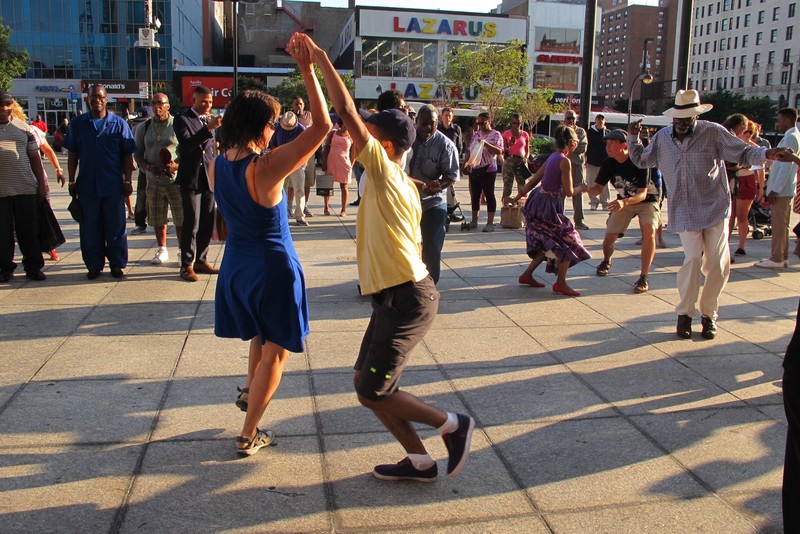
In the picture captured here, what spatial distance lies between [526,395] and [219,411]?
6.07ft

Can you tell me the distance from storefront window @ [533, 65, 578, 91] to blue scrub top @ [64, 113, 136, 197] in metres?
60.4

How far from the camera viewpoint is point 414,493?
3275mm

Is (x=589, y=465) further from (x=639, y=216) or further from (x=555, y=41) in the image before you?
(x=555, y=41)

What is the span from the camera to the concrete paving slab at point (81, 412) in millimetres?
3732

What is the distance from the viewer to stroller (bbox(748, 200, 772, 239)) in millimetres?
11383

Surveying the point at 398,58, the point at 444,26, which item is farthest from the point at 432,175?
the point at 444,26

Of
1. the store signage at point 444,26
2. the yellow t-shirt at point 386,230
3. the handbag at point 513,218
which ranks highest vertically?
the store signage at point 444,26

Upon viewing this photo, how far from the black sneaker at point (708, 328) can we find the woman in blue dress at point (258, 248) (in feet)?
12.2

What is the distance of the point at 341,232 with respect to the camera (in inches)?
437

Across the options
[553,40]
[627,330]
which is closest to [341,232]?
[627,330]

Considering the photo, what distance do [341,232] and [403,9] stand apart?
48.0m

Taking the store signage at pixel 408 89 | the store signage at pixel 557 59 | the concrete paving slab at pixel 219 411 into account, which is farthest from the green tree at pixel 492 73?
the concrete paving slab at pixel 219 411

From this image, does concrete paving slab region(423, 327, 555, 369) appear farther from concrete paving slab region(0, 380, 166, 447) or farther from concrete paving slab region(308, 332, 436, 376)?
concrete paving slab region(0, 380, 166, 447)

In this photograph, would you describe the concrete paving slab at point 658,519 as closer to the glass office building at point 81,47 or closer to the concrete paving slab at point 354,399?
the concrete paving slab at point 354,399
